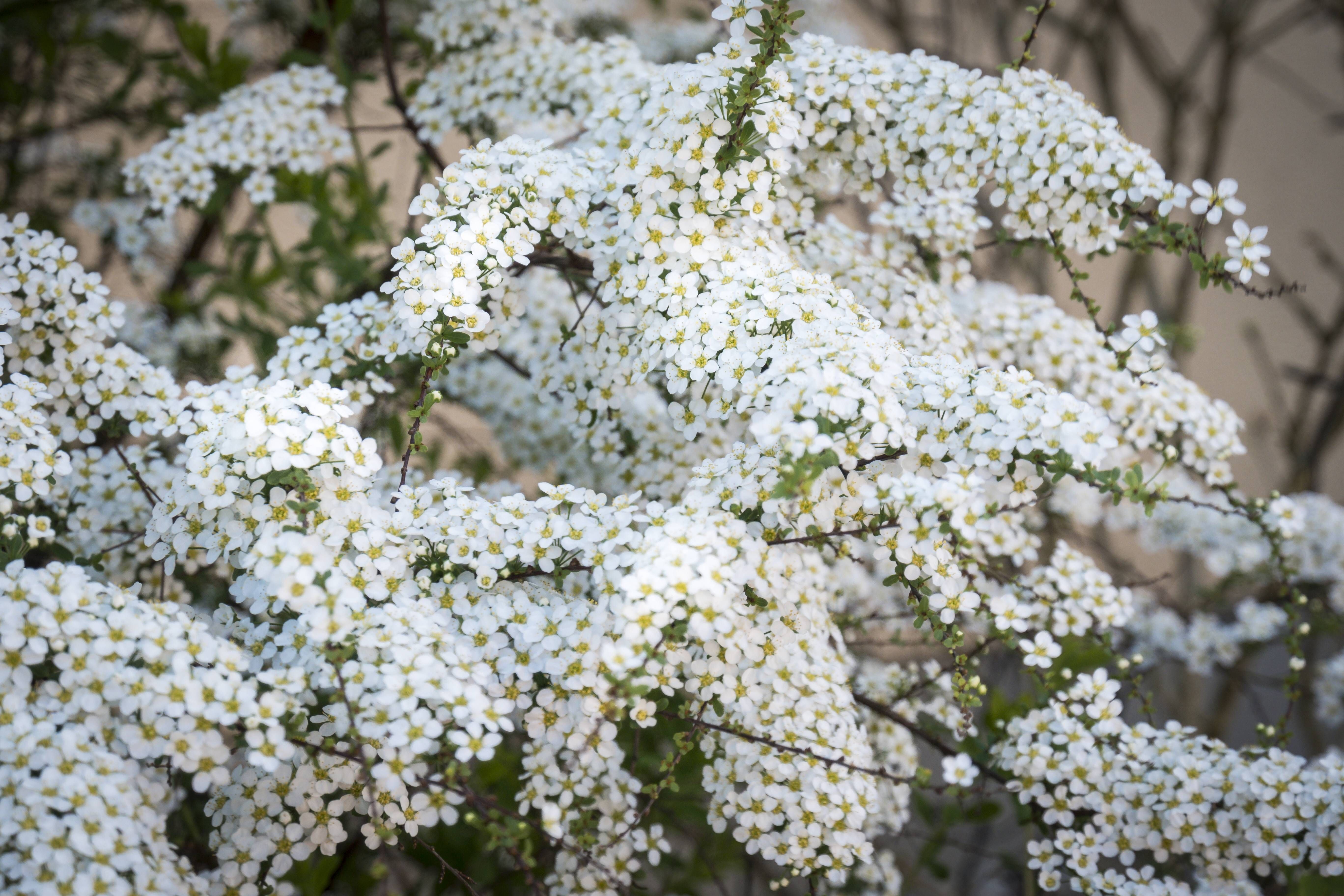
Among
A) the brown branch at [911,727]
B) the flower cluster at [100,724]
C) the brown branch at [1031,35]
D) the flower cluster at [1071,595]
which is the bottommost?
the flower cluster at [100,724]

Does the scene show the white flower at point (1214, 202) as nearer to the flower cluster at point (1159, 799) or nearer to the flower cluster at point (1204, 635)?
the flower cluster at point (1159, 799)

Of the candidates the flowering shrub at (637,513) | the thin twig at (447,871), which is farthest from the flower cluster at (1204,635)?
the thin twig at (447,871)

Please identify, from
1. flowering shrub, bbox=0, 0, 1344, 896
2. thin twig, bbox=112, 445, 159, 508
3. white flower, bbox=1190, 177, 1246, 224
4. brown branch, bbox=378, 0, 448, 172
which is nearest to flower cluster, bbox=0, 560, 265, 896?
flowering shrub, bbox=0, 0, 1344, 896

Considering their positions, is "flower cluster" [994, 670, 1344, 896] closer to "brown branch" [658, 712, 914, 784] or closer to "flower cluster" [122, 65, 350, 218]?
"brown branch" [658, 712, 914, 784]

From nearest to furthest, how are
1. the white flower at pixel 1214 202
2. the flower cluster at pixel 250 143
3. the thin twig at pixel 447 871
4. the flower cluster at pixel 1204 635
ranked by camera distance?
the thin twig at pixel 447 871
the white flower at pixel 1214 202
the flower cluster at pixel 250 143
the flower cluster at pixel 1204 635

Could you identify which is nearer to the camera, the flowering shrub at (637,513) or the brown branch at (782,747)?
the flowering shrub at (637,513)

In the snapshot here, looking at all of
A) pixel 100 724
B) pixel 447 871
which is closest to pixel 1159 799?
pixel 447 871

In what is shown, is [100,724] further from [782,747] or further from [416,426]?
[782,747]

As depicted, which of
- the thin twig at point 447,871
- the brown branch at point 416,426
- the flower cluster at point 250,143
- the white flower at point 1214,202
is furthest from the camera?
the flower cluster at point 250,143
